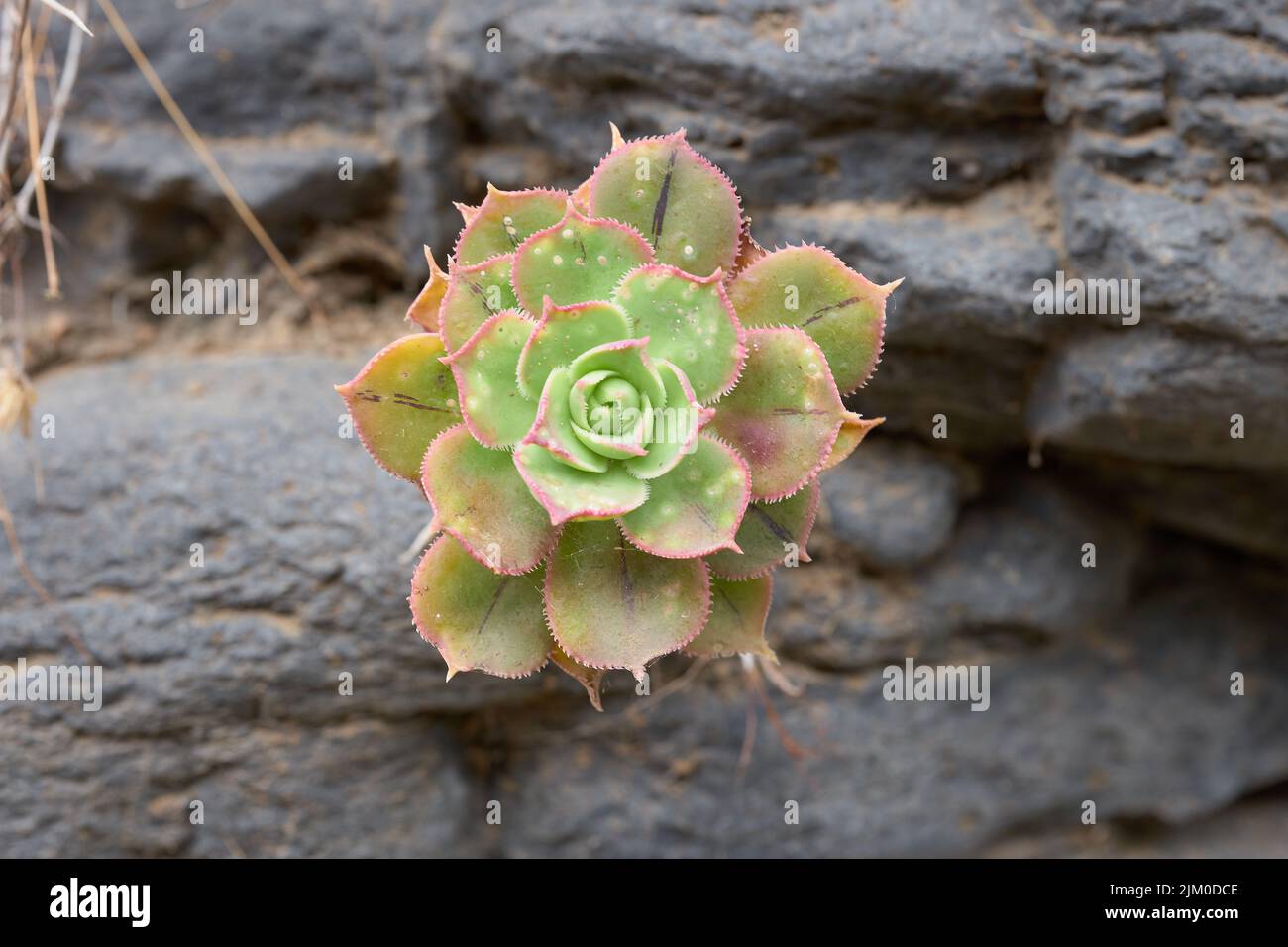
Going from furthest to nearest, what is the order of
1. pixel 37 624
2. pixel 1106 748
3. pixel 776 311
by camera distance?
pixel 1106 748, pixel 37 624, pixel 776 311

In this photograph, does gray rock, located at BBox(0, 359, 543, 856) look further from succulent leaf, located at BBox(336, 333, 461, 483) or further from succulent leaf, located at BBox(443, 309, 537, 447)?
succulent leaf, located at BBox(443, 309, 537, 447)

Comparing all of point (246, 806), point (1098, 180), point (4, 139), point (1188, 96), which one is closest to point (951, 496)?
point (1098, 180)

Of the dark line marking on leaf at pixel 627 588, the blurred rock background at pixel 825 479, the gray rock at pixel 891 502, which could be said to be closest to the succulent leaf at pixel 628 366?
the dark line marking on leaf at pixel 627 588

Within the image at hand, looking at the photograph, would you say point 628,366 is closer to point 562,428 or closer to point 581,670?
point 562,428

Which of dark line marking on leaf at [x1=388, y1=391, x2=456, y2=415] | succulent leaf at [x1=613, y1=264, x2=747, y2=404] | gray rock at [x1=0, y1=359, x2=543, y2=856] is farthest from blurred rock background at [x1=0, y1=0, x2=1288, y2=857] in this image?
succulent leaf at [x1=613, y1=264, x2=747, y2=404]

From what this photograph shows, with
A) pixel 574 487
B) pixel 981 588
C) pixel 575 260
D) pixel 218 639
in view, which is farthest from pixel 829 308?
pixel 218 639
